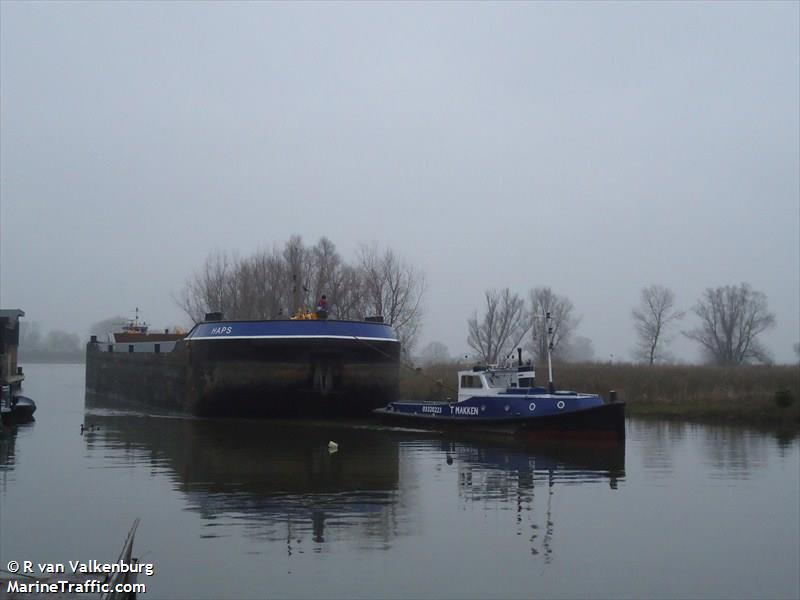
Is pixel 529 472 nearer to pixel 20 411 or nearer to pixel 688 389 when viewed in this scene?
pixel 20 411

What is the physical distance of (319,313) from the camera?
87.0ft

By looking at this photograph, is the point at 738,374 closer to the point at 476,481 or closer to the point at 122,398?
the point at 476,481

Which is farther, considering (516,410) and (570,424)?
(516,410)

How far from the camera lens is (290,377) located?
25.3 metres

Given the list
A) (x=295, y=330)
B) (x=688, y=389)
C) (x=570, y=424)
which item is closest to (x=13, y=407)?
(x=295, y=330)

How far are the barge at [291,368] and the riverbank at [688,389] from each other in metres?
1.74

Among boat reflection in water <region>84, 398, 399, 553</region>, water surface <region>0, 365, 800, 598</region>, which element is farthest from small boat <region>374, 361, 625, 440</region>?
boat reflection in water <region>84, 398, 399, 553</region>

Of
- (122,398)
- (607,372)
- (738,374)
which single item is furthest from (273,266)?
(738,374)

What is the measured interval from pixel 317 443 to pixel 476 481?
21.2 ft

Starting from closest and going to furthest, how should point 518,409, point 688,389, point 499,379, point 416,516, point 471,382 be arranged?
point 416,516 → point 518,409 → point 499,379 → point 471,382 → point 688,389

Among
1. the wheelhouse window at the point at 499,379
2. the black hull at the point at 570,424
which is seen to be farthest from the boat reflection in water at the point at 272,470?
the wheelhouse window at the point at 499,379

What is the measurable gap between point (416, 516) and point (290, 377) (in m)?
13.7

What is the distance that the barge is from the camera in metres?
25.4

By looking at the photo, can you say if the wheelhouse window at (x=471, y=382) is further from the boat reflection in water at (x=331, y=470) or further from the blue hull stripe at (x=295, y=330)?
the blue hull stripe at (x=295, y=330)
